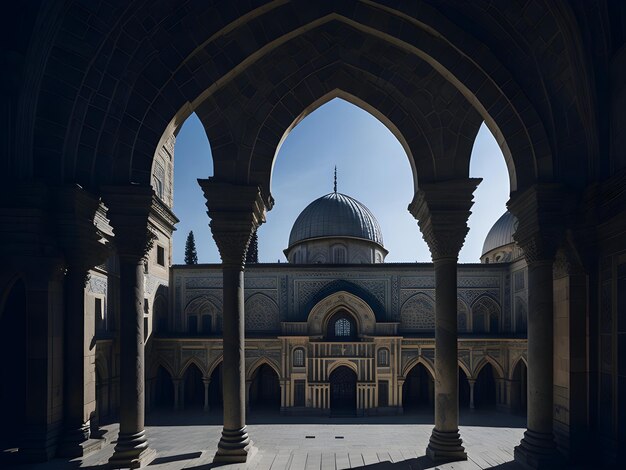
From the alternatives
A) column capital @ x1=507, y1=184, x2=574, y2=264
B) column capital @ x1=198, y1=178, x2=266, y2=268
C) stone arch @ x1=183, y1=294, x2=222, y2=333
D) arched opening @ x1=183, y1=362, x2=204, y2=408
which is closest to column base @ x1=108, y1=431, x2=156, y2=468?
column capital @ x1=198, y1=178, x2=266, y2=268

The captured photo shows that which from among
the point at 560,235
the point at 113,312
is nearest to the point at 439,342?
the point at 560,235

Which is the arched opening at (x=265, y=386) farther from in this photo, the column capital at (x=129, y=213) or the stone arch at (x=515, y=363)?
the column capital at (x=129, y=213)

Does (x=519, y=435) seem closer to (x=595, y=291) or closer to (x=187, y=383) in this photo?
(x=595, y=291)

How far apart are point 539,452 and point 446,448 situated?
1.62 m

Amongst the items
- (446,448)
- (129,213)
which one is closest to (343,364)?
(446,448)

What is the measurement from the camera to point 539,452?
24.6 feet

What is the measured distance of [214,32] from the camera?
8188 mm

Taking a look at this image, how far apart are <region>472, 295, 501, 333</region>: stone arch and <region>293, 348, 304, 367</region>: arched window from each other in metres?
10.9

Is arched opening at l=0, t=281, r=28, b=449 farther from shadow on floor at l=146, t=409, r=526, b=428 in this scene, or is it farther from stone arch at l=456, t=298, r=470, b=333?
stone arch at l=456, t=298, r=470, b=333

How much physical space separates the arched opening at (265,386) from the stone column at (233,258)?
63.1 feet

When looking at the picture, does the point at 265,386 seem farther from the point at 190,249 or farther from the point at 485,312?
the point at 190,249

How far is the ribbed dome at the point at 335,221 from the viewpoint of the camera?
32.4 m

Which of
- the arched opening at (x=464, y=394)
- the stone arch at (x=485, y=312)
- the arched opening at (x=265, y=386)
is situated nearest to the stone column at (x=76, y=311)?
the arched opening at (x=265, y=386)

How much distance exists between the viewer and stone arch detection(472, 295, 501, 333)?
27359mm
